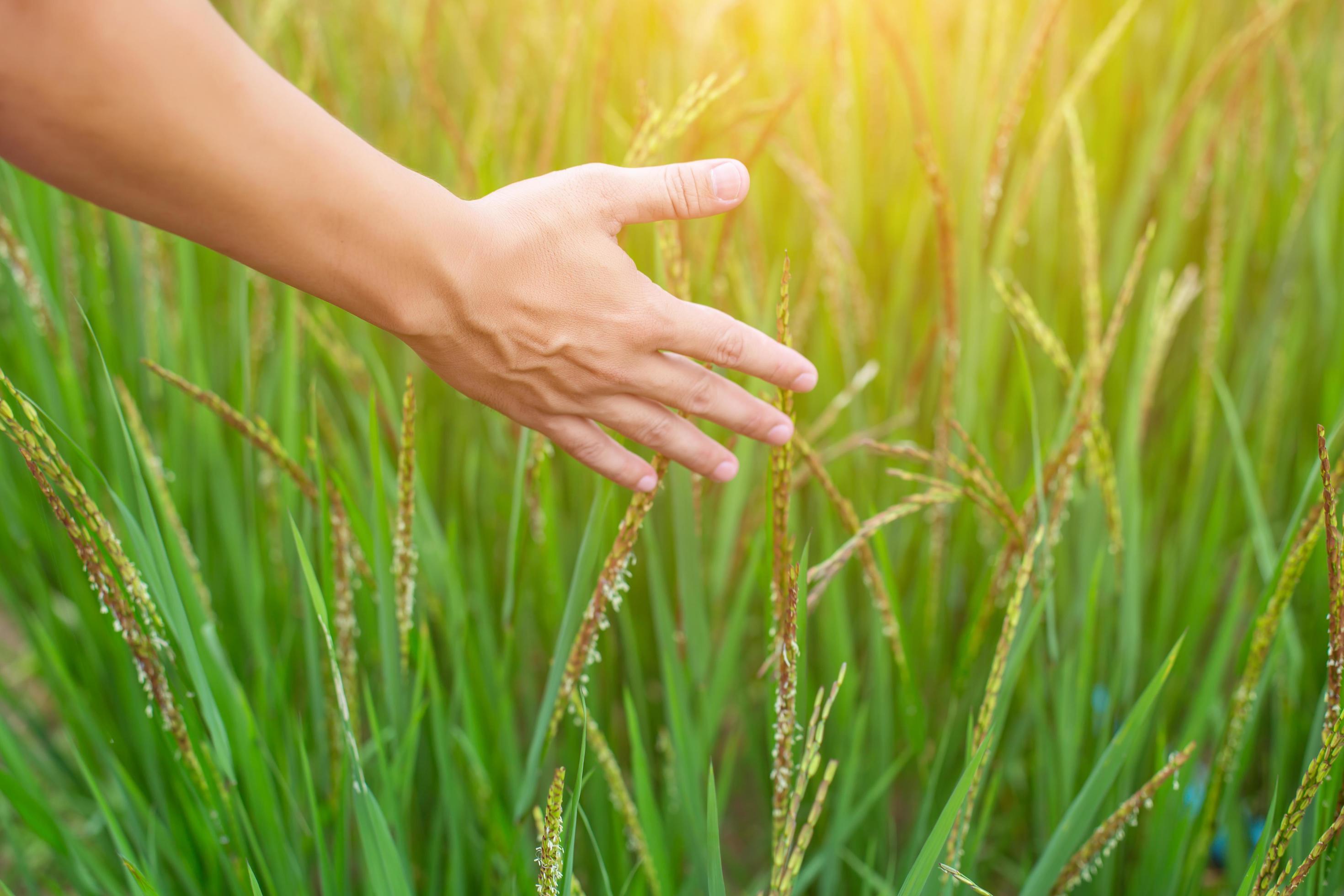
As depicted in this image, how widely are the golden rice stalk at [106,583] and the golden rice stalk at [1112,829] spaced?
0.84 metres

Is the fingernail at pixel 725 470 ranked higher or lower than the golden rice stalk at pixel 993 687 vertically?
higher

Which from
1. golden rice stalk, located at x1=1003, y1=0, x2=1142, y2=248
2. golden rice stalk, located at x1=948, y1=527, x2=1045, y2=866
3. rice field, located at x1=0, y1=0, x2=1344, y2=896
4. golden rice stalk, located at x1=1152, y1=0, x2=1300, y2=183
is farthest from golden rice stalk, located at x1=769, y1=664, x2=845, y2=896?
golden rice stalk, located at x1=1152, y1=0, x2=1300, y2=183

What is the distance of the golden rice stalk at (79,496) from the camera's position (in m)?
0.63

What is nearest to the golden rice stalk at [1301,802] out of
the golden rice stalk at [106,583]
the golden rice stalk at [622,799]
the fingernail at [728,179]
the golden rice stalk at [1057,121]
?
the golden rice stalk at [622,799]

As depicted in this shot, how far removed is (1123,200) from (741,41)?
0.89 metres

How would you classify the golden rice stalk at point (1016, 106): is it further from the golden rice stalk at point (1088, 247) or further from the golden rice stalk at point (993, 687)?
the golden rice stalk at point (993, 687)

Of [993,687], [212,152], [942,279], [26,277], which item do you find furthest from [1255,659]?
[26,277]

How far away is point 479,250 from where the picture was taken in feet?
2.57

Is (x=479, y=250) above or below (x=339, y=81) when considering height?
below

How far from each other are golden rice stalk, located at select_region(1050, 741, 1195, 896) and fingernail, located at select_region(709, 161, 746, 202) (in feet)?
2.20

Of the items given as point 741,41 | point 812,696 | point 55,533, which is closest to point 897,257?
point 741,41

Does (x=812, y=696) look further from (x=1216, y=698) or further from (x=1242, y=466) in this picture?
(x=1242, y=466)

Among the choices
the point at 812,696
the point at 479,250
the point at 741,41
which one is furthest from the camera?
the point at 741,41

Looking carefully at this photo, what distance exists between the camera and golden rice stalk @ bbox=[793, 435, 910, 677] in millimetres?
832
